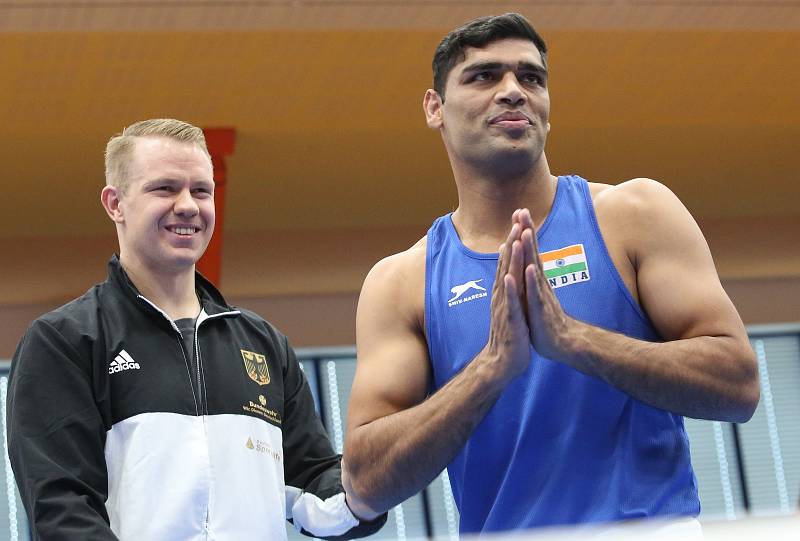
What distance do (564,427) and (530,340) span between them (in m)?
0.25

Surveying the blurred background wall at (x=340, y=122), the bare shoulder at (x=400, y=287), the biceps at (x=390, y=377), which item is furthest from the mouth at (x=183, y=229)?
the blurred background wall at (x=340, y=122)

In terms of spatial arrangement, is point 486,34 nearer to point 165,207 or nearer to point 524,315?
point 524,315

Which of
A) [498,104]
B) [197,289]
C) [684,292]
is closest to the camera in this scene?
[684,292]

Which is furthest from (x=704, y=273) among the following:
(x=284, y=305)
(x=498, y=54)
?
(x=284, y=305)

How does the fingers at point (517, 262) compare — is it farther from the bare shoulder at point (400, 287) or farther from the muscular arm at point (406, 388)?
the bare shoulder at point (400, 287)

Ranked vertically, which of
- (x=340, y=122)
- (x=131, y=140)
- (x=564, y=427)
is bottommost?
(x=564, y=427)

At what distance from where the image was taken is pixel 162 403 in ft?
8.96

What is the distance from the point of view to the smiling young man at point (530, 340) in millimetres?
2305

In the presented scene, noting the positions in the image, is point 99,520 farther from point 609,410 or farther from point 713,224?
point 713,224

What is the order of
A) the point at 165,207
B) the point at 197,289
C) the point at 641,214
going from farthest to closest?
the point at 197,289 → the point at 165,207 → the point at 641,214

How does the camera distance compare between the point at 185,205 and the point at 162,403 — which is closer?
the point at 162,403

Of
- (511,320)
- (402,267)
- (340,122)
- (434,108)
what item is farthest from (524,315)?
(340,122)

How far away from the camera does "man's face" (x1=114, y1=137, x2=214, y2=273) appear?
2.89 meters

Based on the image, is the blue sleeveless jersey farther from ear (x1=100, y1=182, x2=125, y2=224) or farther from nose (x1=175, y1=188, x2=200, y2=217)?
ear (x1=100, y1=182, x2=125, y2=224)
